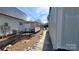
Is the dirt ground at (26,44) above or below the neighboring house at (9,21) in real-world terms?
below

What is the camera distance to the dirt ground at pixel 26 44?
2.07 meters

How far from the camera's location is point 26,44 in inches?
81.5

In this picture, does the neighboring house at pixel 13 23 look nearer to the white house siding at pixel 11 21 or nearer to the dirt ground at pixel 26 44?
the white house siding at pixel 11 21

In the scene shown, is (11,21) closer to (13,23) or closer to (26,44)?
(13,23)

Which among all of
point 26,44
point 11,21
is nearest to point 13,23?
point 11,21

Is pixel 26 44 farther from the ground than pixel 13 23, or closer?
closer

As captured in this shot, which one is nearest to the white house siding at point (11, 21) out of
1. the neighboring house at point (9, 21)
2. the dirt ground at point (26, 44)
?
the neighboring house at point (9, 21)

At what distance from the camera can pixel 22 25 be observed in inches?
82.1

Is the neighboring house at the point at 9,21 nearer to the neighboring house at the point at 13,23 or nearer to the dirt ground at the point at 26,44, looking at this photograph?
the neighboring house at the point at 13,23

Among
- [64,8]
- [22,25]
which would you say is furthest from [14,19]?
[64,8]

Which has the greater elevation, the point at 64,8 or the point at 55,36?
the point at 64,8

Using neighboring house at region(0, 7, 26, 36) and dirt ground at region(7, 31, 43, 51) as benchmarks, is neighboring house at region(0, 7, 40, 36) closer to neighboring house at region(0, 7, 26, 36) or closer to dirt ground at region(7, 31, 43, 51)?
neighboring house at region(0, 7, 26, 36)

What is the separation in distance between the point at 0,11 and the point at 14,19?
200 mm
